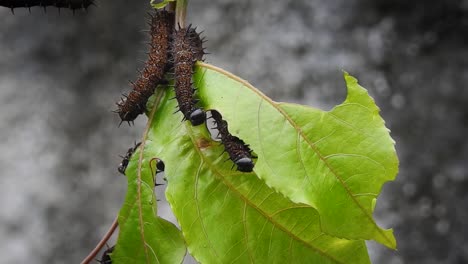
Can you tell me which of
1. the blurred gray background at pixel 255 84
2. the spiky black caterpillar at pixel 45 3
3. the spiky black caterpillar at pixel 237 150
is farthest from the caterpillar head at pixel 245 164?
the blurred gray background at pixel 255 84

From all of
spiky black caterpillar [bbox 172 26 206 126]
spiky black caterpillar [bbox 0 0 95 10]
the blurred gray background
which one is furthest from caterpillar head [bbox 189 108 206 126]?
the blurred gray background

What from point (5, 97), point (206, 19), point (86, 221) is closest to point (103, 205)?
point (86, 221)

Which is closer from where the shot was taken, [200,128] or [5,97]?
[200,128]

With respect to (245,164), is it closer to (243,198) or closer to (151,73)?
(243,198)

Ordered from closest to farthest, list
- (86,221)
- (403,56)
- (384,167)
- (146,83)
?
(384,167) → (146,83) → (86,221) → (403,56)

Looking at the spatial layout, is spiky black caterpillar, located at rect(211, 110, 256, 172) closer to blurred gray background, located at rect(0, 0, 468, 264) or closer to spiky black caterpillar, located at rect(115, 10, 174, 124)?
spiky black caterpillar, located at rect(115, 10, 174, 124)

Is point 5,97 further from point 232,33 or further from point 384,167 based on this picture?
point 384,167
